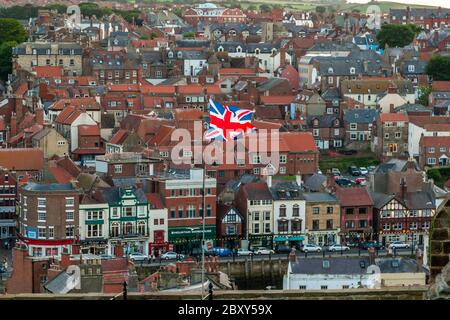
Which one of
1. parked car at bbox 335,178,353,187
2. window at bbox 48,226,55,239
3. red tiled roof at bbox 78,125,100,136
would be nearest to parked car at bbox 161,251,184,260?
window at bbox 48,226,55,239

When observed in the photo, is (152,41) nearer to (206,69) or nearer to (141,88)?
(206,69)

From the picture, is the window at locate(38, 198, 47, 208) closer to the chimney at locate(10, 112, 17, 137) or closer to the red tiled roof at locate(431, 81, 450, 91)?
the chimney at locate(10, 112, 17, 137)

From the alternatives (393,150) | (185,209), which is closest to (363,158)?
(393,150)

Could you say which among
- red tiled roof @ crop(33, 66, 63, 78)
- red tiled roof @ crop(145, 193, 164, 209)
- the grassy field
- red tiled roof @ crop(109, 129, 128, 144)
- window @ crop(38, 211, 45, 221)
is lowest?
the grassy field

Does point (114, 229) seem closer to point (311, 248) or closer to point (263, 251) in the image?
point (263, 251)

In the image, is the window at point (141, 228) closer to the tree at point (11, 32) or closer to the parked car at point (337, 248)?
the parked car at point (337, 248)

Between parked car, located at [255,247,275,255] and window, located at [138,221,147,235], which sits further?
window, located at [138,221,147,235]

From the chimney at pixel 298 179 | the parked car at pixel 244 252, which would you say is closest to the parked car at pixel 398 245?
the chimney at pixel 298 179

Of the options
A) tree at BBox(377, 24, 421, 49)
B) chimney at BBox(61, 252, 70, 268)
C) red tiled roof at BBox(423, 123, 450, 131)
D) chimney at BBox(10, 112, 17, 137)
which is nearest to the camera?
chimney at BBox(61, 252, 70, 268)

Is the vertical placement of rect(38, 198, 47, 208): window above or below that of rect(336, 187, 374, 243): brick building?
above
